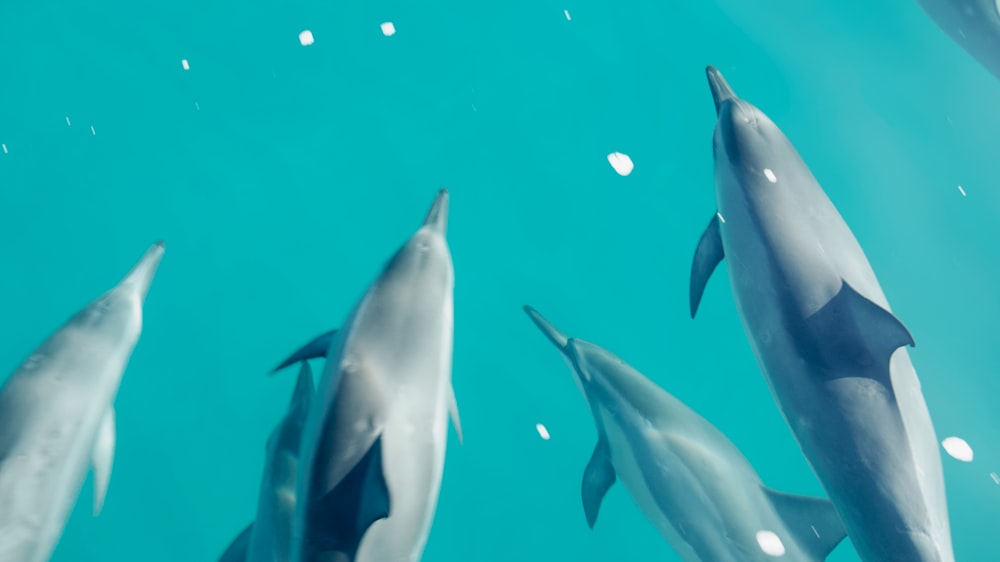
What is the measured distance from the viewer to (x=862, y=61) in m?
6.41

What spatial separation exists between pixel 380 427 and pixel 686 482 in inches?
54.8

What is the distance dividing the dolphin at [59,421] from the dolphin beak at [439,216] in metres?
1.69

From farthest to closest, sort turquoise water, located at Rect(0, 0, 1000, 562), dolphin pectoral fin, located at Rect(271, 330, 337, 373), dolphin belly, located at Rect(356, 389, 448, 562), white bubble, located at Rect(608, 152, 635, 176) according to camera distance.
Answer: white bubble, located at Rect(608, 152, 635, 176), turquoise water, located at Rect(0, 0, 1000, 562), dolphin pectoral fin, located at Rect(271, 330, 337, 373), dolphin belly, located at Rect(356, 389, 448, 562)

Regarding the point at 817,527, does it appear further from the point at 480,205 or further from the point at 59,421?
the point at 480,205

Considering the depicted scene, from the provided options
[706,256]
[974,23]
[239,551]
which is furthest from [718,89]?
[239,551]

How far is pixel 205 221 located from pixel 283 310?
0.94 m

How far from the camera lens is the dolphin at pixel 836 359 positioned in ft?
8.23

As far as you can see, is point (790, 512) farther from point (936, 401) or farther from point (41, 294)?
point (41, 294)

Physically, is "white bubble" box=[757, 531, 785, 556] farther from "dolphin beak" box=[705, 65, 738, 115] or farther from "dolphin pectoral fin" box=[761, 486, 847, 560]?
"dolphin beak" box=[705, 65, 738, 115]

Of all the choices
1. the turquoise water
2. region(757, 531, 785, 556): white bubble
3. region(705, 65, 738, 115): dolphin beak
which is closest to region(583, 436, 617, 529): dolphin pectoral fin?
region(757, 531, 785, 556): white bubble

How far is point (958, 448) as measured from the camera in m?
5.10

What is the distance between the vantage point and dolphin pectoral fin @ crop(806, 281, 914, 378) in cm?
258

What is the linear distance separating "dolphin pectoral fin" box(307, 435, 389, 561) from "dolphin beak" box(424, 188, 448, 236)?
1566 millimetres

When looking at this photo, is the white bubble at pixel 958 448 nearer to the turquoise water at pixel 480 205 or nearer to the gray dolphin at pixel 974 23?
the turquoise water at pixel 480 205
